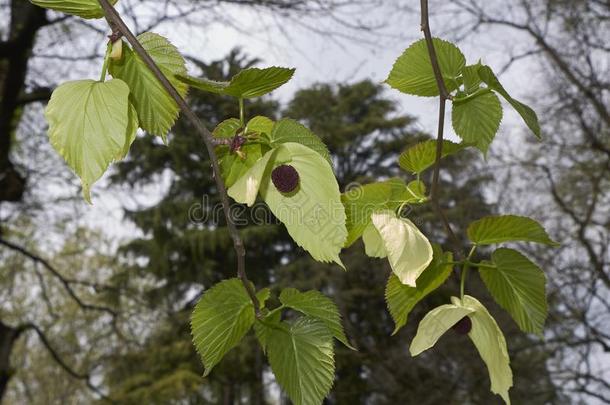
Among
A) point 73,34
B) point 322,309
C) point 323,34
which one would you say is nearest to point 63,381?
point 73,34

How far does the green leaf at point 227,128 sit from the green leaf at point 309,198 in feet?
0.13

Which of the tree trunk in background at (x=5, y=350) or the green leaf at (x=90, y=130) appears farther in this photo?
the tree trunk in background at (x=5, y=350)

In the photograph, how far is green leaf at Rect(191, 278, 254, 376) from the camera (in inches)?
11.0

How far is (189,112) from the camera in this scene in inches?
8.5

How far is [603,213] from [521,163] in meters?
0.79

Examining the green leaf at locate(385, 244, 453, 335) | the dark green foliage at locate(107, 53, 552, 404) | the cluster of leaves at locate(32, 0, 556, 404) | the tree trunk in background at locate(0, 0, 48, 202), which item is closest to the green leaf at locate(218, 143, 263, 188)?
the cluster of leaves at locate(32, 0, 556, 404)

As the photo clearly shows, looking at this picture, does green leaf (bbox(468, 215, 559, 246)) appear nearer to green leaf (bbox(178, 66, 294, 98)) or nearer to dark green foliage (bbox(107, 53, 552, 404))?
green leaf (bbox(178, 66, 294, 98))

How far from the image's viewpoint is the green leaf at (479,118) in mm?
360

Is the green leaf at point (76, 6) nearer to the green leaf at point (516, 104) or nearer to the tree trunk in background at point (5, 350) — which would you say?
the green leaf at point (516, 104)

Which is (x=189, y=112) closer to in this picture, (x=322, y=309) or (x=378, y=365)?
(x=322, y=309)

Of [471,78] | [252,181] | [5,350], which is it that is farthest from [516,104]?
[5,350]

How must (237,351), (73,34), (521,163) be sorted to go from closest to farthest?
(73,34) < (521,163) < (237,351)

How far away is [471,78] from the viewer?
35 cm

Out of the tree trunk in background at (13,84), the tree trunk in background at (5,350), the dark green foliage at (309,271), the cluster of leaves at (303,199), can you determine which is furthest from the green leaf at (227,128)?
the dark green foliage at (309,271)
